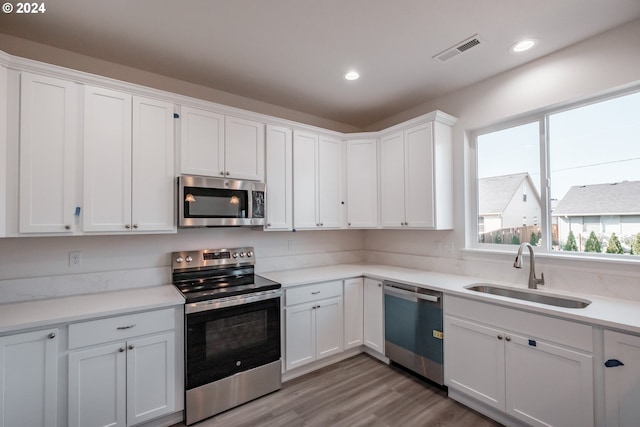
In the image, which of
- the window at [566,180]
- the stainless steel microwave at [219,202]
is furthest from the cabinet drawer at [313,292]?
the window at [566,180]

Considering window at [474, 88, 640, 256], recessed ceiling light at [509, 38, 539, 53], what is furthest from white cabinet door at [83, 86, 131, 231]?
window at [474, 88, 640, 256]

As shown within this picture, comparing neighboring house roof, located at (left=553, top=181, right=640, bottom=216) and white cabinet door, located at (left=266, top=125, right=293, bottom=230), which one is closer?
neighboring house roof, located at (left=553, top=181, right=640, bottom=216)

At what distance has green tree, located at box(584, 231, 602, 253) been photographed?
2.20 metres

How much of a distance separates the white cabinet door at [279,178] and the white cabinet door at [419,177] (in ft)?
4.15

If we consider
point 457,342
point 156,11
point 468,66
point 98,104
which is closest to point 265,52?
point 156,11

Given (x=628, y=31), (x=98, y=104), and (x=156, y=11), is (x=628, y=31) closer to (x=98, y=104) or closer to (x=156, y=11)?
(x=156, y=11)

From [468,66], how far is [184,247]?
307 cm

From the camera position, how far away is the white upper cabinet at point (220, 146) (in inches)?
95.8

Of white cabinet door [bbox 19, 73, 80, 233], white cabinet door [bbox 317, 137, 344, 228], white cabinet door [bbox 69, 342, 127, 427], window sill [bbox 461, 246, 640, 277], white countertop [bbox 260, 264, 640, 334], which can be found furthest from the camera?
white cabinet door [bbox 317, 137, 344, 228]

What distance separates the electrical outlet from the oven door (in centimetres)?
102

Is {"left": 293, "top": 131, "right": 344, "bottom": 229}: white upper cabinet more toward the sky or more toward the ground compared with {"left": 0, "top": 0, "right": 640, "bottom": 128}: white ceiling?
more toward the ground

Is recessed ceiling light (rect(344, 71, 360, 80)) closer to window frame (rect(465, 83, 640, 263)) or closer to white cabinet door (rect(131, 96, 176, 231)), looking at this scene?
window frame (rect(465, 83, 640, 263))

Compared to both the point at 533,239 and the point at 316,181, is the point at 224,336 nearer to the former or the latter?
the point at 316,181

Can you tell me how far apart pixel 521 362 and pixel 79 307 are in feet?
9.78
